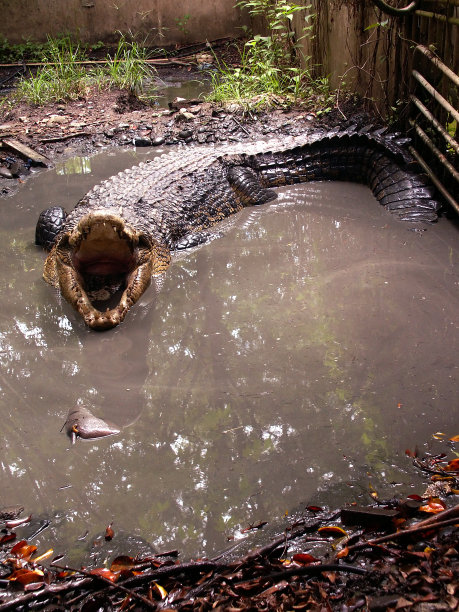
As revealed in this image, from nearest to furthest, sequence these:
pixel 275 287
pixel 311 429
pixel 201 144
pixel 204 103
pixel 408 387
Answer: pixel 311 429
pixel 408 387
pixel 275 287
pixel 201 144
pixel 204 103

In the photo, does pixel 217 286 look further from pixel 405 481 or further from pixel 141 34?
pixel 141 34

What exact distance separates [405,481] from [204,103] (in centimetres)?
769

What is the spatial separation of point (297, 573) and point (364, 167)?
503 centimetres

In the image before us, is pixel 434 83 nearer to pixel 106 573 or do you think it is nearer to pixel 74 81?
pixel 106 573

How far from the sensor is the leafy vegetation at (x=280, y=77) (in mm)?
8016

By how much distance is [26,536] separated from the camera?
7.84 ft

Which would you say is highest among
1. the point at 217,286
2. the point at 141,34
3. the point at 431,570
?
the point at 141,34

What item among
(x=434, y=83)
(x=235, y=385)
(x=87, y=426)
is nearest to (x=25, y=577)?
(x=87, y=426)

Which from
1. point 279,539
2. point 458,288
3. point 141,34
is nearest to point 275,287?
point 458,288

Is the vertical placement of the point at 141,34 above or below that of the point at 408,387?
above

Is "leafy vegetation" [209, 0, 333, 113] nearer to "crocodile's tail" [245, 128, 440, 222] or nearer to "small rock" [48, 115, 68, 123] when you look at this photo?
"crocodile's tail" [245, 128, 440, 222]

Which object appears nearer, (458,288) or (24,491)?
(24,491)

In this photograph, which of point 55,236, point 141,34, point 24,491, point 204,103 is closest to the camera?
point 24,491

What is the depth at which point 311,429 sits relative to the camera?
2904 millimetres
